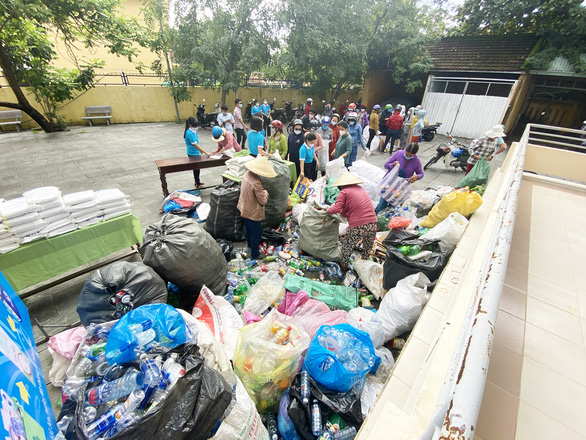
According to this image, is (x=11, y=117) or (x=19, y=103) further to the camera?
(x=11, y=117)

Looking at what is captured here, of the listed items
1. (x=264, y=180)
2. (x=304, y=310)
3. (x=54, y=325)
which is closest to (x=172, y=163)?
(x=264, y=180)

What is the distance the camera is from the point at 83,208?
286cm

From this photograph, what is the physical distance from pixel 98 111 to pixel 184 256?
12.7 m

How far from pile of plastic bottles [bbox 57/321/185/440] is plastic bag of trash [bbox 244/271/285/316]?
4.10 ft

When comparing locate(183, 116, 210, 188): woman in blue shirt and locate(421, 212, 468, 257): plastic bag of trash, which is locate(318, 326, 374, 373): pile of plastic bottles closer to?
locate(421, 212, 468, 257): plastic bag of trash

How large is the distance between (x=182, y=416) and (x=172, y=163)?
462 cm

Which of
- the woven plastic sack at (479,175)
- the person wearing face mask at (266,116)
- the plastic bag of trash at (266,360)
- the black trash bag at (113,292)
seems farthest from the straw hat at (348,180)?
the person wearing face mask at (266,116)

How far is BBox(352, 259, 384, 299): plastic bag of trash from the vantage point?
3275 mm

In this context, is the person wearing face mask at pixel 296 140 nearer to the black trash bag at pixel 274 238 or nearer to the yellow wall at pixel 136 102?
the black trash bag at pixel 274 238

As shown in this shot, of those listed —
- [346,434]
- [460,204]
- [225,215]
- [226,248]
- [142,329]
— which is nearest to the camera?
[142,329]

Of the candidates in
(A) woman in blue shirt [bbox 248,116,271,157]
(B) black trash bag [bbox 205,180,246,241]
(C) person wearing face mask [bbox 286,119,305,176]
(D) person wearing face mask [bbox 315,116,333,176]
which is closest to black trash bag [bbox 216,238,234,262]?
(B) black trash bag [bbox 205,180,246,241]

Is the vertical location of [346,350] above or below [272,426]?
above

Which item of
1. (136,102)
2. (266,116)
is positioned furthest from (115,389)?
(136,102)

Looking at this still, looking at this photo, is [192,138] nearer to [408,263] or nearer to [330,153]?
[330,153]
